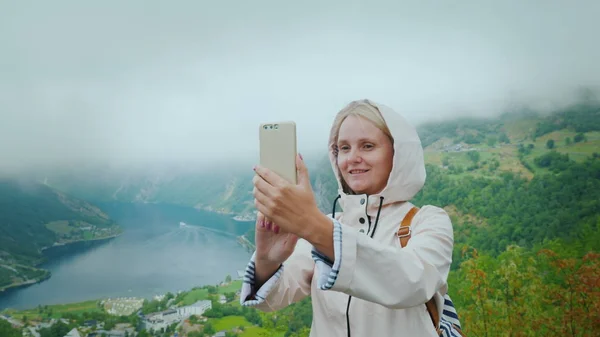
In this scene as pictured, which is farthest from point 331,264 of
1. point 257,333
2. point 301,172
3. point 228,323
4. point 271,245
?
point 228,323

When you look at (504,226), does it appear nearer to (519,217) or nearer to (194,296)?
(519,217)

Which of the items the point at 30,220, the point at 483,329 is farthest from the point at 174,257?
the point at 483,329

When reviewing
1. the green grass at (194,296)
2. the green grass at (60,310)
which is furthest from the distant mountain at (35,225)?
the green grass at (194,296)

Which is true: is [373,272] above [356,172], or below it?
below

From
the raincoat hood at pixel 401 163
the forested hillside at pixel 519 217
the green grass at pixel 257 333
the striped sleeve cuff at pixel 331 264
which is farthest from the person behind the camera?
the green grass at pixel 257 333

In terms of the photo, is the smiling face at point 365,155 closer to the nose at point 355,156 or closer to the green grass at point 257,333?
the nose at point 355,156

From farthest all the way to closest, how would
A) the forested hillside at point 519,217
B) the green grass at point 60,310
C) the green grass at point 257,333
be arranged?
the green grass at point 60,310
the green grass at point 257,333
the forested hillside at point 519,217
